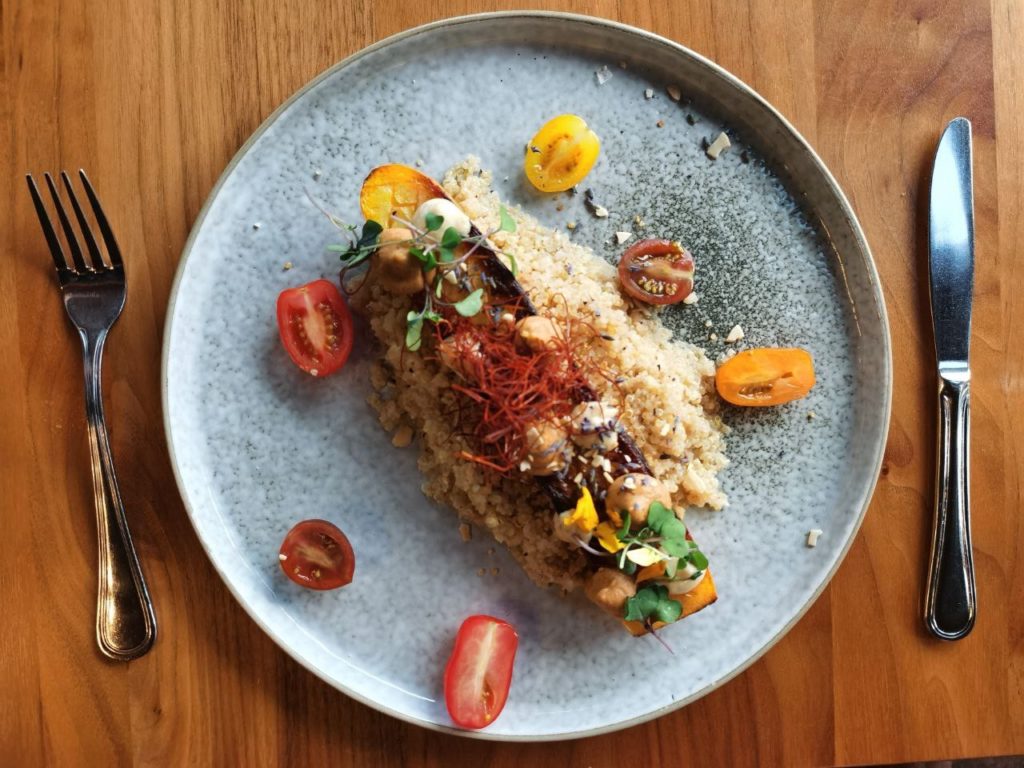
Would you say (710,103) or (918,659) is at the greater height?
(710,103)

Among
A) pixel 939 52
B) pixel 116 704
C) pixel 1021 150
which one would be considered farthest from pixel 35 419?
pixel 1021 150

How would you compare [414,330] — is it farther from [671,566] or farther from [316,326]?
[671,566]

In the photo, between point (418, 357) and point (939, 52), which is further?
point (939, 52)

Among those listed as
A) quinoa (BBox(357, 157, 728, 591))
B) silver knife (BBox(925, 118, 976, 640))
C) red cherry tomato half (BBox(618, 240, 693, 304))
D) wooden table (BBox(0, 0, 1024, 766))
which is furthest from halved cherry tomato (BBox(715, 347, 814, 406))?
silver knife (BBox(925, 118, 976, 640))

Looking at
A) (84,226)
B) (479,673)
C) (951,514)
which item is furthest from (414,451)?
(951,514)

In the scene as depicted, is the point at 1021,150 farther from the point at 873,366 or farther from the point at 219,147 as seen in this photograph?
the point at 219,147

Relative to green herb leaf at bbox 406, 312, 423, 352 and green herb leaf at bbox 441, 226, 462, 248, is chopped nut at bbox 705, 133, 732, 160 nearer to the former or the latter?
green herb leaf at bbox 441, 226, 462, 248
